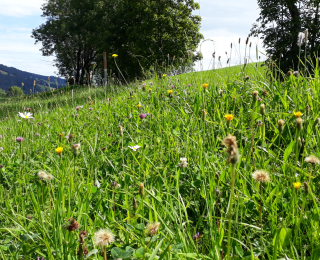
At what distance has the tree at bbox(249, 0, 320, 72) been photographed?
1658 cm

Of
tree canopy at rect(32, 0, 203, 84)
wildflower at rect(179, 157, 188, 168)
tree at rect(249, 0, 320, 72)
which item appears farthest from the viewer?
tree canopy at rect(32, 0, 203, 84)

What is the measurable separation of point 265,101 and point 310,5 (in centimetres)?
1937

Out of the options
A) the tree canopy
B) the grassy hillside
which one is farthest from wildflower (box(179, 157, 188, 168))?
the tree canopy

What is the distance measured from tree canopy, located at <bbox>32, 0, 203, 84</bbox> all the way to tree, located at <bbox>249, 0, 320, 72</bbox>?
6.08 metres

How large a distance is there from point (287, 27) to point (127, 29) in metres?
13.3

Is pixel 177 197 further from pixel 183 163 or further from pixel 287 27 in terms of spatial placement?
pixel 287 27

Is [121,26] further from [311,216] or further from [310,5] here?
[311,216]

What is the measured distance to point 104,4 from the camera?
2600cm

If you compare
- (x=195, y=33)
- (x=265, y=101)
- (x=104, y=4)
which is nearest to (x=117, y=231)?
(x=265, y=101)

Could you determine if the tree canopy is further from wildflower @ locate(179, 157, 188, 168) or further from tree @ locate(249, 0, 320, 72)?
wildflower @ locate(179, 157, 188, 168)

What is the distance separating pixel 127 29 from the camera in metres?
22.1

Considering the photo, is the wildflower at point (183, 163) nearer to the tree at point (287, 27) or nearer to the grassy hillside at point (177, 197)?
the grassy hillside at point (177, 197)

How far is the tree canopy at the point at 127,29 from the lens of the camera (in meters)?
21.1

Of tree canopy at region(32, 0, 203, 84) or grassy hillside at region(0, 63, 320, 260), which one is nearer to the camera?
grassy hillside at region(0, 63, 320, 260)
